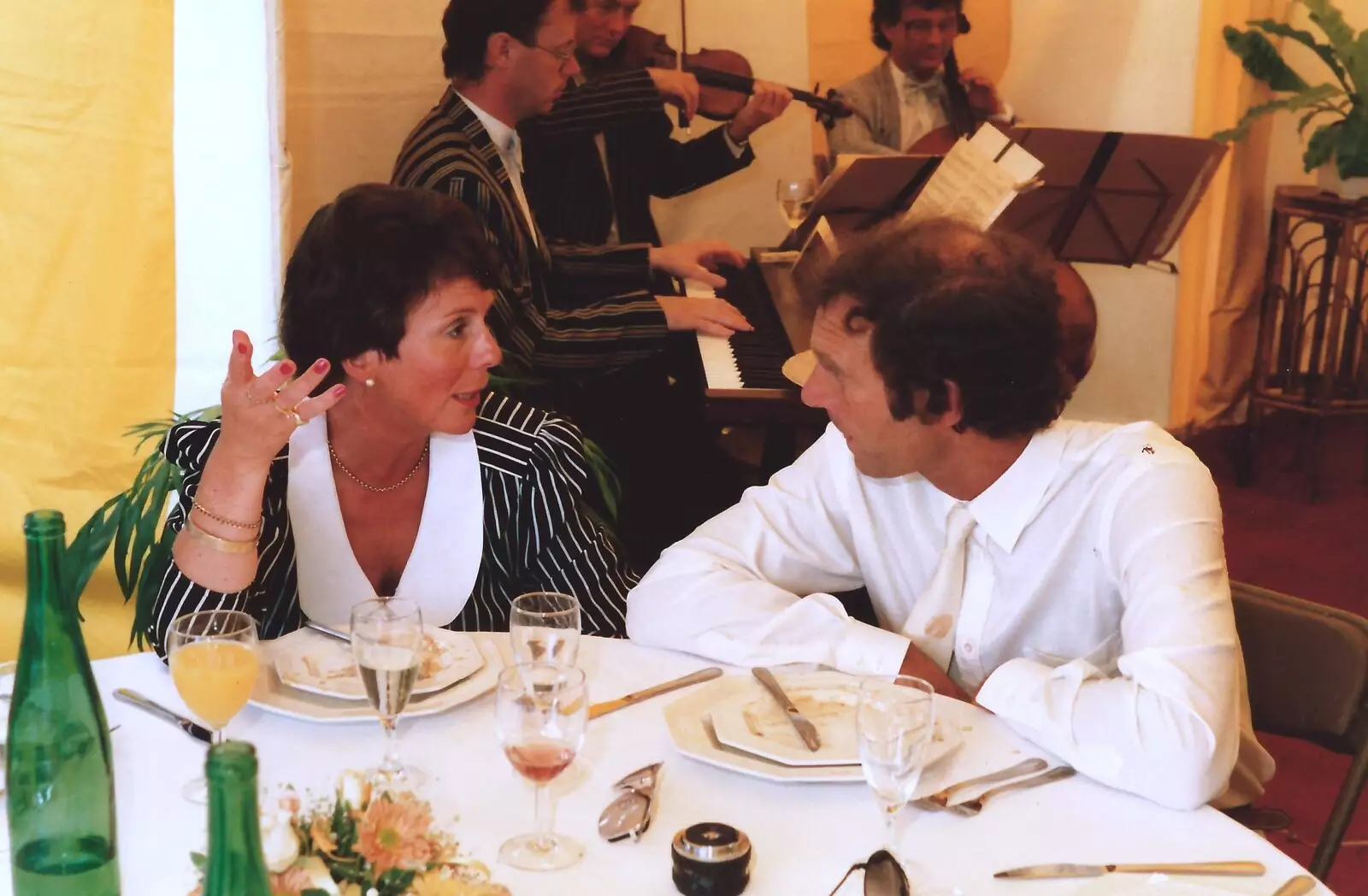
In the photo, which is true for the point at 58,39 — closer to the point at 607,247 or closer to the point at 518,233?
the point at 518,233

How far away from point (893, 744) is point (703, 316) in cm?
207

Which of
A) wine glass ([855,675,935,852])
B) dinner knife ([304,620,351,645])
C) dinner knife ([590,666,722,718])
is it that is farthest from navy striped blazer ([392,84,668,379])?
wine glass ([855,675,935,852])

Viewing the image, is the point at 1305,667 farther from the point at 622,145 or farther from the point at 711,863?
the point at 622,145

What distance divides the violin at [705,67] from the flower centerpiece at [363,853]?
132 inches

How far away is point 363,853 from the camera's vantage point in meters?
0.83

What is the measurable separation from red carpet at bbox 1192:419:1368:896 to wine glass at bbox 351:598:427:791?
6.24 ft

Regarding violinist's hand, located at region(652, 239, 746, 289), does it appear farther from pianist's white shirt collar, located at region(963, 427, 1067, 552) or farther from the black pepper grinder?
the black pepper grinder

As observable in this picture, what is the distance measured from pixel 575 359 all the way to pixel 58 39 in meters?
1.17

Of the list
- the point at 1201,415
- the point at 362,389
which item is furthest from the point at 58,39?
the point at 1201,415

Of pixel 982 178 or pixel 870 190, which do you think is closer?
pixel 982 178

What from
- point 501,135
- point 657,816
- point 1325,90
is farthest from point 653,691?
point 1325,90

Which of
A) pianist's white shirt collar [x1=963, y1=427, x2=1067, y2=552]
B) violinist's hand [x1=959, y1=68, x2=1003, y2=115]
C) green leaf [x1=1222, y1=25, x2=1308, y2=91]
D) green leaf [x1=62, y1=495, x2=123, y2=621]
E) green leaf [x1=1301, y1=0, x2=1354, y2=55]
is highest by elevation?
green leaf [x1=1301, y1=0, x2=1354, y2=55]

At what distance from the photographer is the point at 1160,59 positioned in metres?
5.02

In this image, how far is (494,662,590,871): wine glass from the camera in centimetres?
109
